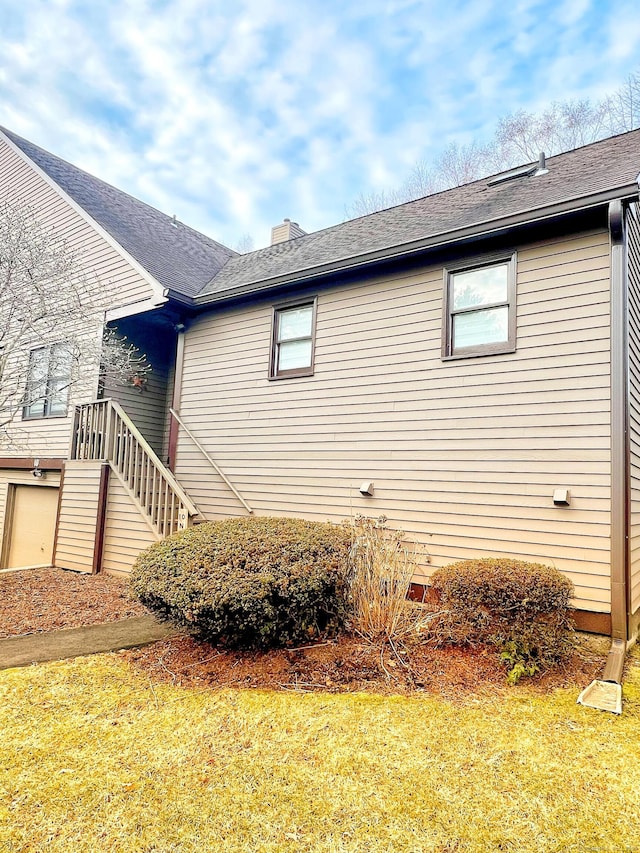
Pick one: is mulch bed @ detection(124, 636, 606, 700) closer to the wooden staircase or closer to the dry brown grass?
the dry brown grass

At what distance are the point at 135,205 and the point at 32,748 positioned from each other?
1199 cm

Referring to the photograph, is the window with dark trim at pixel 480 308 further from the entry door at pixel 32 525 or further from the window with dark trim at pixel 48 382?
the entry door at pixel 32 525

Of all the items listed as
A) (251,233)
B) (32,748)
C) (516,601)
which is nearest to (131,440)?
(32,748)

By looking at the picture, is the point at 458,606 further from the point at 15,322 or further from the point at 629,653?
the point at 15,322

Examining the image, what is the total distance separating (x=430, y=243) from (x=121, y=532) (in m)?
5.88

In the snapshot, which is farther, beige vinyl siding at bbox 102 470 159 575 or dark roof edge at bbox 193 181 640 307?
beige vinyl siding at bbox 102 470 159 575

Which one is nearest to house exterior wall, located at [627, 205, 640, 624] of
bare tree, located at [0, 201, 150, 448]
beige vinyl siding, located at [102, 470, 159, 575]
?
beige vinyl siding, located at [102, 470, 159, 575]

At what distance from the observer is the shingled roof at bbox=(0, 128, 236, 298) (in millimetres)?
9109

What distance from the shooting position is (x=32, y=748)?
2.75 m

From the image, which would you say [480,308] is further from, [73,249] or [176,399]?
[73,249]

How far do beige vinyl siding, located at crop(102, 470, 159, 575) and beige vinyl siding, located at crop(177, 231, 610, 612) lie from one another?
115 cm

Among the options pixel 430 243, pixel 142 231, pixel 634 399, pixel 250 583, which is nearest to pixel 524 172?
pixel 430 243

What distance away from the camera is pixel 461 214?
673 cm

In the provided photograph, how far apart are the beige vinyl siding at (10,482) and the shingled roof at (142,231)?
4.27m
